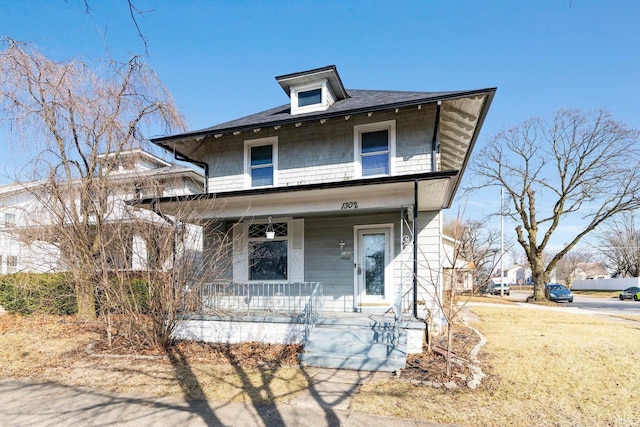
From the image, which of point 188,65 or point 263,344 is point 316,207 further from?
point 188,65

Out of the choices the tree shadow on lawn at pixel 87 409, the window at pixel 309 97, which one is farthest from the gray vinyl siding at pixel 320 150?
the tree shadow on lawn at pixel 87 409

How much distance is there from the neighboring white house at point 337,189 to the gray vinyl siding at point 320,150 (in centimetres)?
3

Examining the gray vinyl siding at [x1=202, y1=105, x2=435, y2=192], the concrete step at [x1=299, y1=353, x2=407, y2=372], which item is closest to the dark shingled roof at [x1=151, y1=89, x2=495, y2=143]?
the gray vinyl siding at [x1=202, y1=105, x2=435, y2=192]

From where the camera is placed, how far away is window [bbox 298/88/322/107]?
11.0m

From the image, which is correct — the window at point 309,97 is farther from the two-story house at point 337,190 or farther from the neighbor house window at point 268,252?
the neighbor house window at point 268,252

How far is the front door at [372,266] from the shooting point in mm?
9250

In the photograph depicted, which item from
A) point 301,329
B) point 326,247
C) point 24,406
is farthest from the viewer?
point 326,247

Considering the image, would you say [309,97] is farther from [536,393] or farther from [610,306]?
[610,306]

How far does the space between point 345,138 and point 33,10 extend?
287 inches

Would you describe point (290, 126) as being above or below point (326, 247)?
above

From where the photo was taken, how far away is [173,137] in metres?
10.7

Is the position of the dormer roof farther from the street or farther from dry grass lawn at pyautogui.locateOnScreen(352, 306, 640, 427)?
the street

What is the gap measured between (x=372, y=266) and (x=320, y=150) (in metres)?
3.57

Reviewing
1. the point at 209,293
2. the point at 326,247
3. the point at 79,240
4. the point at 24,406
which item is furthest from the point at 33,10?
the point at 326,247
